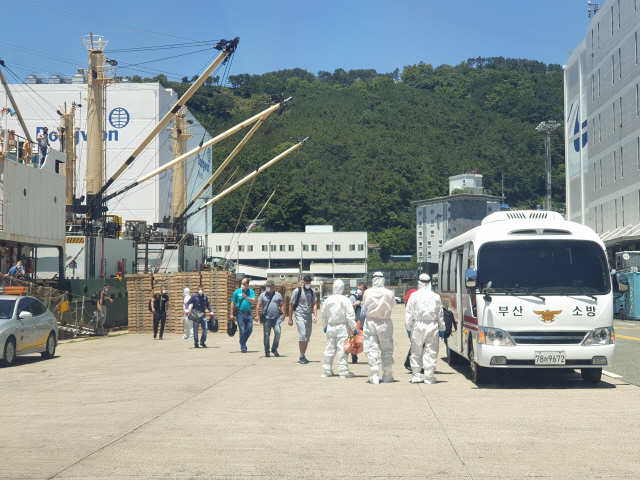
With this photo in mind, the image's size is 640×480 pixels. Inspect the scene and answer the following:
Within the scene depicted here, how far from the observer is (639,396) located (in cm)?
1055

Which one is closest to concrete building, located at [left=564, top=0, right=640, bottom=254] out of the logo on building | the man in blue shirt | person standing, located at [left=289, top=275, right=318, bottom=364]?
the man in blue shirt

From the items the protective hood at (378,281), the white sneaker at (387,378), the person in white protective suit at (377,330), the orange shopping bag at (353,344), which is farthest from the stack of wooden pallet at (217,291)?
the person in white protective suit at (377,330)

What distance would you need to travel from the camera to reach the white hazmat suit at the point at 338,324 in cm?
1315

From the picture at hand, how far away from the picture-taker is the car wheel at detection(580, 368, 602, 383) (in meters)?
11.9

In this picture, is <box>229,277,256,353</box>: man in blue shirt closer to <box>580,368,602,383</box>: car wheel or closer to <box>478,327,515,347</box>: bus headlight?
<box>478,327,515,347</box>: bus headlight

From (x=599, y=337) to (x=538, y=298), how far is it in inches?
43.2

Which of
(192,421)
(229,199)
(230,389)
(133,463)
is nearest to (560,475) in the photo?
(133,463)

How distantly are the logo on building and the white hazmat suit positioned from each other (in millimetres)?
61615

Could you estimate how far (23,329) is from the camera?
16.2 meters

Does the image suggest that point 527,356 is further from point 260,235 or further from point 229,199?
point 229,199

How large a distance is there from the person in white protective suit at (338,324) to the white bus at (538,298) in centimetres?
208

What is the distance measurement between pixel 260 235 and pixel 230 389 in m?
104

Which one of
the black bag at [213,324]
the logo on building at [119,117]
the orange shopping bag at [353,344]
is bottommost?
the black bag at [213,324]

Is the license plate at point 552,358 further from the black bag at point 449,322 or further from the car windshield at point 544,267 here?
the black bag at point 449,322
